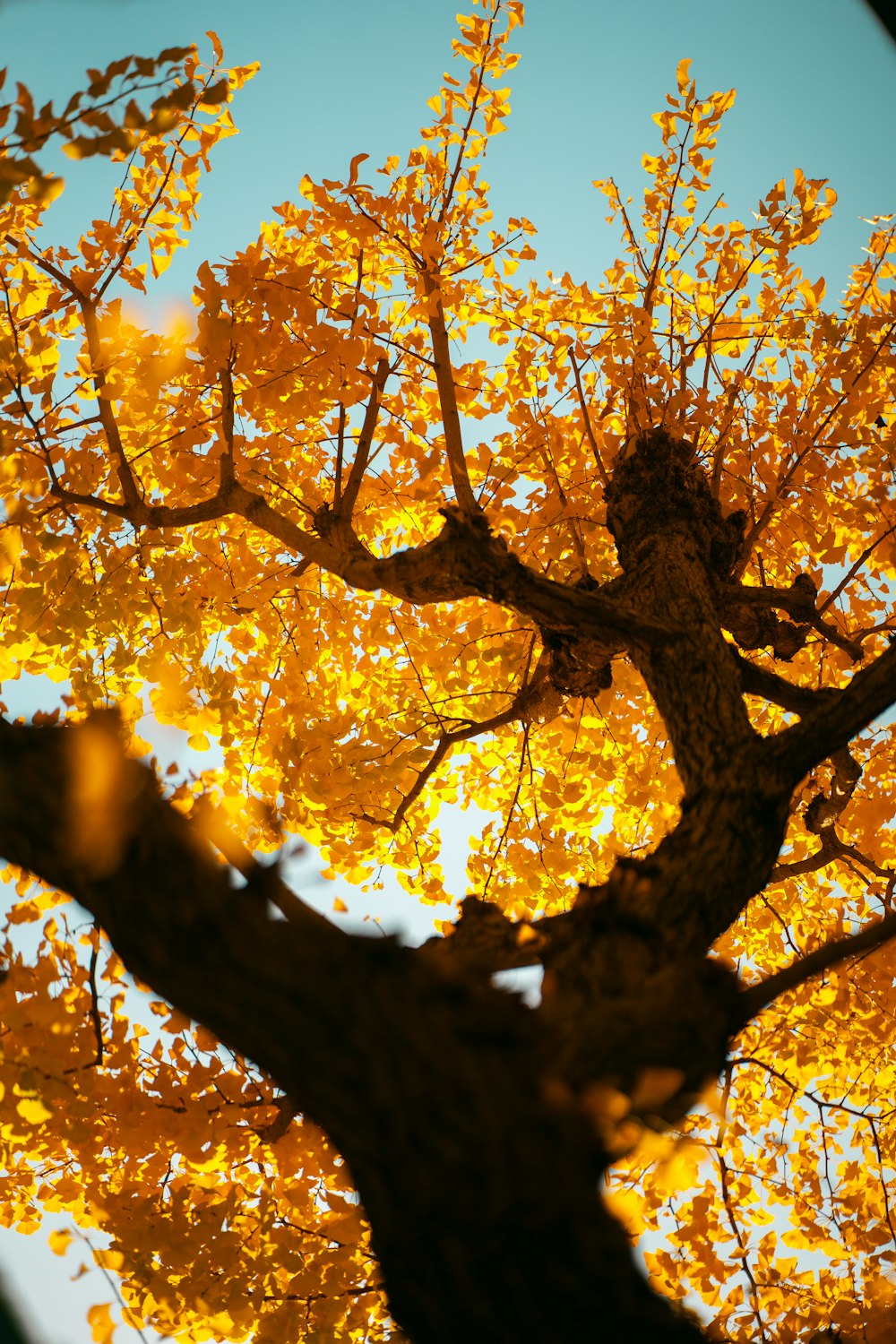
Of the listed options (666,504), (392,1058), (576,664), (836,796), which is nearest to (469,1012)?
(392,1058)

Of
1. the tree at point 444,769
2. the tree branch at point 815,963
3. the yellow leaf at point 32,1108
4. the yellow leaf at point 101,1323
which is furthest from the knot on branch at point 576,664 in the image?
the yellow leaf at point 101,1323

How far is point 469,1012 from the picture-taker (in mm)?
1533

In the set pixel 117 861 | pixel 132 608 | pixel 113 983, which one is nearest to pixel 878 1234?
pixel 113 983

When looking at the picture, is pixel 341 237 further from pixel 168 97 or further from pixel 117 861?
pixel 117 861

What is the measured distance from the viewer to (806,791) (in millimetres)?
4789

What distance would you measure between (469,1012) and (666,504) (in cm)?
336

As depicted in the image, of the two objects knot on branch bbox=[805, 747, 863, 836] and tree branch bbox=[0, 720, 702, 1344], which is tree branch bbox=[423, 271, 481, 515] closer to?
knot on branch bbox=[805, 747, 863, 836]

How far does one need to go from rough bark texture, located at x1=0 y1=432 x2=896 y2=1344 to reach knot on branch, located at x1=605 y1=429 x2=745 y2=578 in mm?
1980

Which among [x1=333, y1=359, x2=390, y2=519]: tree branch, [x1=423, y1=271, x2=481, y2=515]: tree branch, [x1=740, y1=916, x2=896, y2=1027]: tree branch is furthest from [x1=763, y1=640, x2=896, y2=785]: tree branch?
[x1=333, y1=359, x2=390, y2=519]: tree branch

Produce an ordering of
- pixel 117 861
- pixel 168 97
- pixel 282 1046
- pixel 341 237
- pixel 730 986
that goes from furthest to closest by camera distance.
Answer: pixel 341 237
pixel 168 97
pixel 730 986
pixel 117 861
pixel 282 1046

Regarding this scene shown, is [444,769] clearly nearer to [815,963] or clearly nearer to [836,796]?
[836,796]

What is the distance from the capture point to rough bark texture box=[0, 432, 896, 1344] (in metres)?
1.30

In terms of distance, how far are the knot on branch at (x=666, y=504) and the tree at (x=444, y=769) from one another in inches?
1.1

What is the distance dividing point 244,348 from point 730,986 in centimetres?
333
